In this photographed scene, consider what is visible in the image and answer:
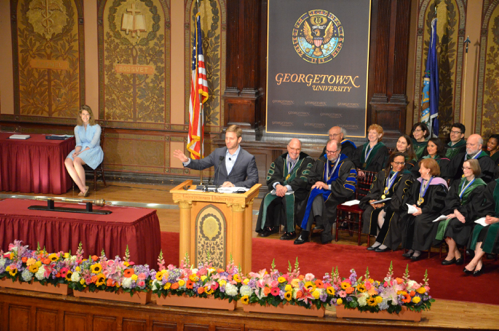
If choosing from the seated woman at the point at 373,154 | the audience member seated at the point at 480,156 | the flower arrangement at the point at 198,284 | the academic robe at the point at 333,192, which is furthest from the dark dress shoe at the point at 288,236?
the flower arrangement at the point at 198,284

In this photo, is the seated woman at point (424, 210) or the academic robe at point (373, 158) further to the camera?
the academic robe at point (373, 158)

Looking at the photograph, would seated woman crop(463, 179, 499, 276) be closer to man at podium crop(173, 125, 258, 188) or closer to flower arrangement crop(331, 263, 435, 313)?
flower arrangement crop(331, 263, 435, 313)

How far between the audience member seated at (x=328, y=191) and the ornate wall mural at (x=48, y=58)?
525cm

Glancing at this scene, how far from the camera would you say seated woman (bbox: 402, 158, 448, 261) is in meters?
6.05

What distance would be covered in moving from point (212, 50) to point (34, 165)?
3.64 metres

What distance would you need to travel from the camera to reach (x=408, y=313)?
4.10 m

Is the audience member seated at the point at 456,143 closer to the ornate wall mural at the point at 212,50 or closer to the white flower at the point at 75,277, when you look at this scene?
the ornate wall mural at the point at 212,50

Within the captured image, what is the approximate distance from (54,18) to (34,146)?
2659mm

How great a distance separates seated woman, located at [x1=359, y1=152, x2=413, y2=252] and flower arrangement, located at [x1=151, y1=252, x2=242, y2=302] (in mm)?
→ 2733

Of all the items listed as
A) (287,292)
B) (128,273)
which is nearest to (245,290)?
(287,292)

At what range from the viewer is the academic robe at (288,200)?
22.5 ft

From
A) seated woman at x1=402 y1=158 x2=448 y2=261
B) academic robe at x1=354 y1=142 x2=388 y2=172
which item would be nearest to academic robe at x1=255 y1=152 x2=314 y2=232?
academic robe at x1=354 y1=142 x2=388 y2=172

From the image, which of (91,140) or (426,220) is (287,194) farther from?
(91,140)

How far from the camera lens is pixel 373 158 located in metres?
7.46
